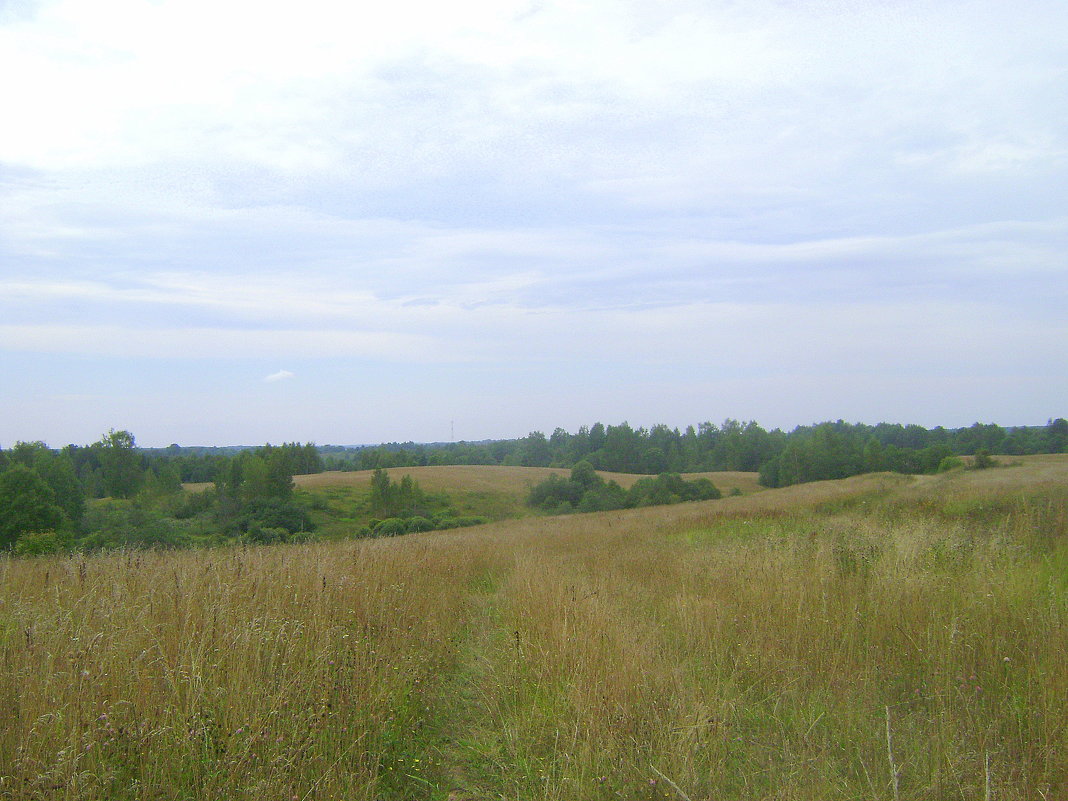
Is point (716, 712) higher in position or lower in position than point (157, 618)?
lower

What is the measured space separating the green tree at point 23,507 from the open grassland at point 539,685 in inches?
1197

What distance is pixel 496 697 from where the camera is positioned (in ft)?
15.3

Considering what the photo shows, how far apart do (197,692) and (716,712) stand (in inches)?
119

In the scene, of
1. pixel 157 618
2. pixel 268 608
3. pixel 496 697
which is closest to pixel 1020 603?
pixel 496 697

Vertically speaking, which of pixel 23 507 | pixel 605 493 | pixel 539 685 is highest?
pixel 539 685

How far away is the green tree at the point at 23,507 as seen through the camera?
3002 cm

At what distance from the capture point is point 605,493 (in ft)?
192

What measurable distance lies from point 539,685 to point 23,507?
36.3 metres

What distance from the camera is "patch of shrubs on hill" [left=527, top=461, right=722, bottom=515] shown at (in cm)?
5653

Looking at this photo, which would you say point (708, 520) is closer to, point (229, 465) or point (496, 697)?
point (496, 697)

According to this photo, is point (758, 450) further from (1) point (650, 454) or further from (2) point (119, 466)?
(2) point (119, 466)

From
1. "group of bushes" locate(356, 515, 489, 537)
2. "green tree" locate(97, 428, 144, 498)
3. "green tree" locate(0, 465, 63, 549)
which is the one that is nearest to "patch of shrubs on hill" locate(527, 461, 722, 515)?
"group of bushes" locate(356, 515, 489, 537)

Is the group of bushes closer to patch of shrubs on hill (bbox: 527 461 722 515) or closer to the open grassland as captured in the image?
patch of shrubs on hill (bbox: 527 461 722 515)

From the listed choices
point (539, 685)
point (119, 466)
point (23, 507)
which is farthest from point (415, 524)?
point (119, 466)
